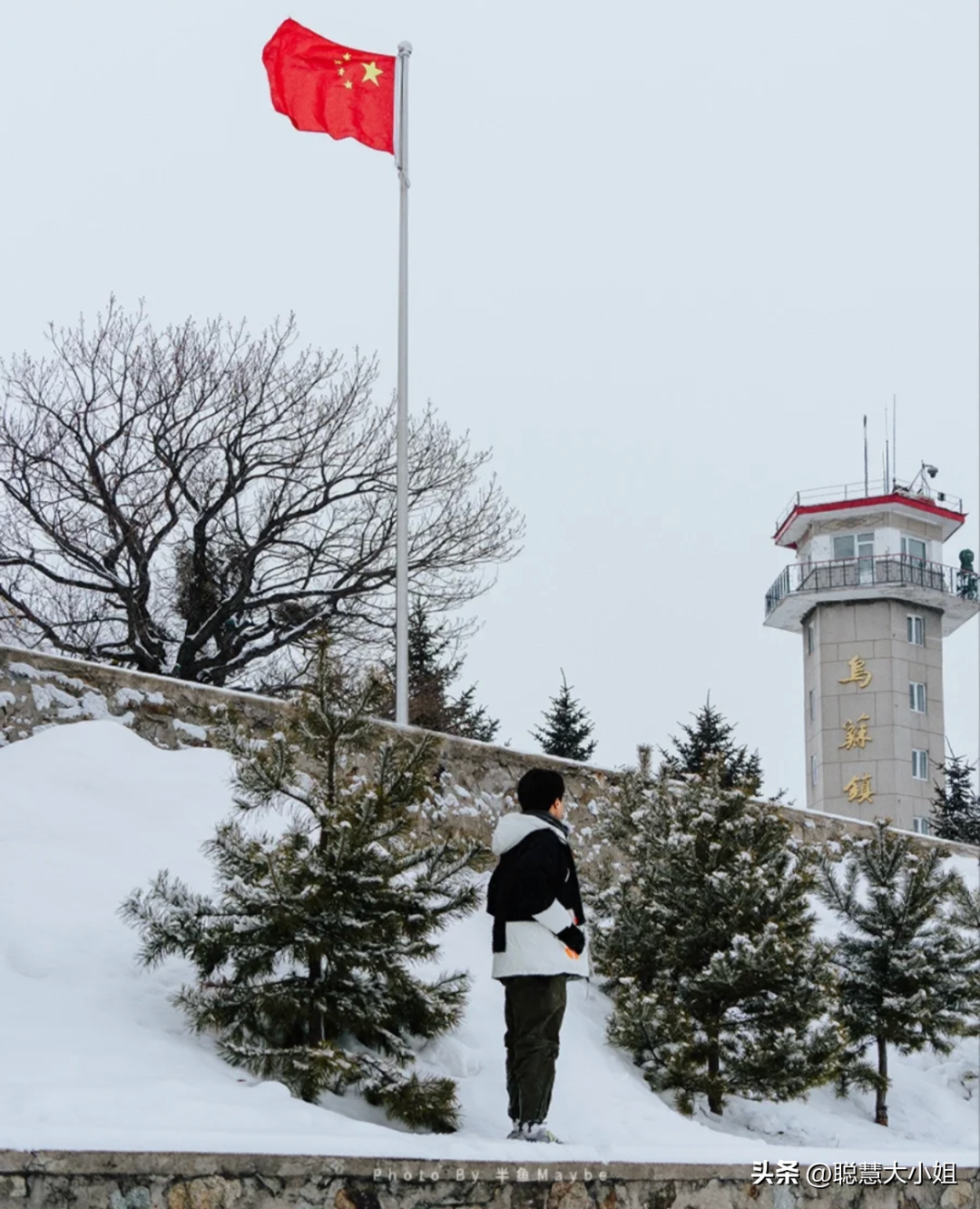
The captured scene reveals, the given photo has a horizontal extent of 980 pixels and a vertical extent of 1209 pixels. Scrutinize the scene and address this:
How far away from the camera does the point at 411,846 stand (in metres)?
8.52

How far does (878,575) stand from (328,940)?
136 ft

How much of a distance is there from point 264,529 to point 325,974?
15.4 m

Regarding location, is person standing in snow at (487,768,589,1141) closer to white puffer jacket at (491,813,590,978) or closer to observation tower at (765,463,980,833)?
white puffer jacket at (491,813,590,978)

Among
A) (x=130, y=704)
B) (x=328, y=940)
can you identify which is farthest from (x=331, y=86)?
(x=328, y=940)

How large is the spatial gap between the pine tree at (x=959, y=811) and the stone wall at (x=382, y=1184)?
22.1m

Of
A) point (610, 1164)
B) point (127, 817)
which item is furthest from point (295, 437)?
point (610, 1164)

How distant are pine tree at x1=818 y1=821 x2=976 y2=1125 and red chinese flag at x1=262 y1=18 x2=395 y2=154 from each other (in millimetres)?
9215

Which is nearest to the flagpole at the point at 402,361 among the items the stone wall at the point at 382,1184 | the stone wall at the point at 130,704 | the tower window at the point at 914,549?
the stone wall at the point at 130,704

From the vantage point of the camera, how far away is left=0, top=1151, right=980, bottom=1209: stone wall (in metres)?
5.21

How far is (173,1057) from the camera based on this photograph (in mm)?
7414

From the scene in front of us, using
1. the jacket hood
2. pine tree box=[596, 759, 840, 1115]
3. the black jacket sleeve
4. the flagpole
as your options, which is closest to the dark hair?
the jacket hood

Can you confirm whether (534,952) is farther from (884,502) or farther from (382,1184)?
(884,502)

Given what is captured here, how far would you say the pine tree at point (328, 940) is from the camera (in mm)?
7824

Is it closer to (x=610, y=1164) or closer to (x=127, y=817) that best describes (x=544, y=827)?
(x=610, y=1164)
